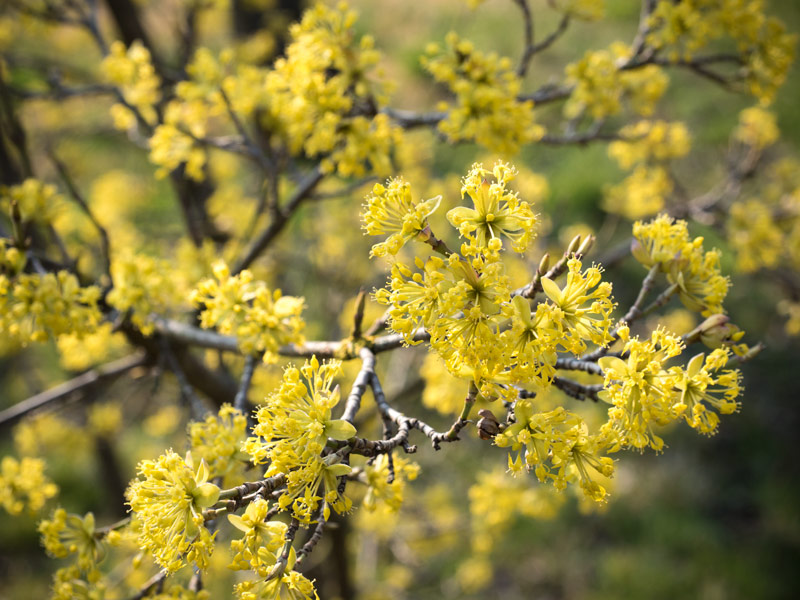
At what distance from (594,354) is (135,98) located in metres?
2.24

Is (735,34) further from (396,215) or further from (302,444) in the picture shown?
(302,444)

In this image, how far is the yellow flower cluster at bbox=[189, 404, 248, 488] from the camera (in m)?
1.32

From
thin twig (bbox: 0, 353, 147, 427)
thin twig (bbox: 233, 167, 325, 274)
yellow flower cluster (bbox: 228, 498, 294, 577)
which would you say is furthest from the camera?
thin twig (bbox: 233, 167, 325, 274)

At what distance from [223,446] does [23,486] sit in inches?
39.5

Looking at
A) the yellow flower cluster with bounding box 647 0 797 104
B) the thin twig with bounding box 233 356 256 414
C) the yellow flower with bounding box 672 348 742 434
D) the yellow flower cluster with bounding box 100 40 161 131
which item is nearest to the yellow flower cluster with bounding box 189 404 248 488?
the thin twig with bounding box 233 356 256 414

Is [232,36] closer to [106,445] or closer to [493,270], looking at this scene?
[106,445]

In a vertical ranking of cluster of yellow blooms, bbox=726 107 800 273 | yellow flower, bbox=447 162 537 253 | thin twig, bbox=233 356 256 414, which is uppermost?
yellow flower, bbox=447 162 537 253

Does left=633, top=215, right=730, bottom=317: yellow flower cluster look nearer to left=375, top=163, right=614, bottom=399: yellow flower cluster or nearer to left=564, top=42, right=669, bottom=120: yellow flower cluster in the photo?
left=375, top=163, right=614, bottom=399: yellow flower cluster

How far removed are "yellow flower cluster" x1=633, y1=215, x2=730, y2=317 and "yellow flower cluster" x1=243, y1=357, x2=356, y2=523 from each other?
0.87 m

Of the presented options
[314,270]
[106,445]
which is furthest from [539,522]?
[106,445]

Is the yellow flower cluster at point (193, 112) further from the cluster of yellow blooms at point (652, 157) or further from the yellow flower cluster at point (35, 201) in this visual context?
the cluster of yellow blooms at point (652, 157)

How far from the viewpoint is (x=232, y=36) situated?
571cm

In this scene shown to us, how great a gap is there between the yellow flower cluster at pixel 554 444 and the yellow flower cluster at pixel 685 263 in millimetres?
488

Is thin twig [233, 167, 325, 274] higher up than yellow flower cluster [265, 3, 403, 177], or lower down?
lower down
